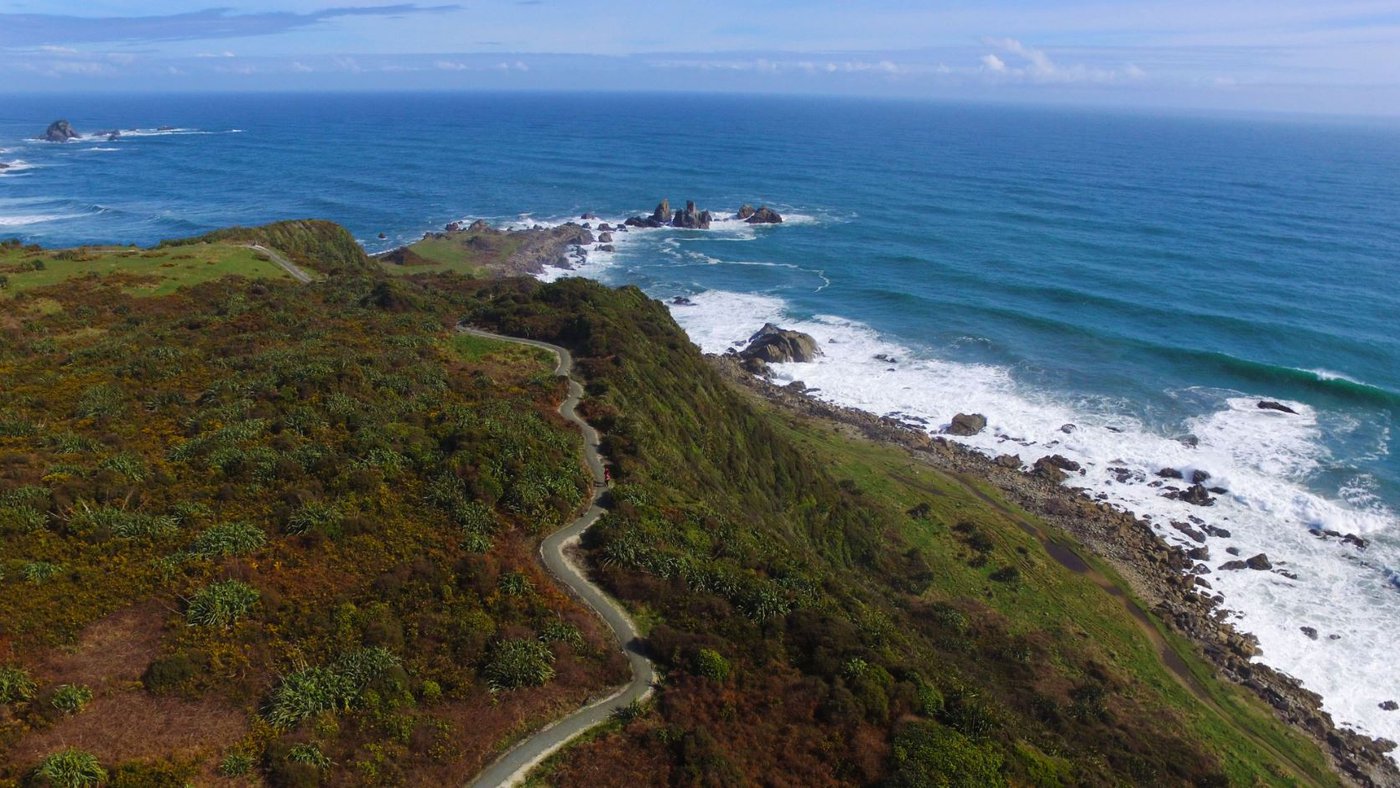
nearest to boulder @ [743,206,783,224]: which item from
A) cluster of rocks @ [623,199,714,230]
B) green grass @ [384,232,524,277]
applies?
cluster of rocks @ [623,199,714,230]

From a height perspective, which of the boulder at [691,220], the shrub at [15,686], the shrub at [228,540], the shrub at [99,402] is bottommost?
the shrub at [15,686]

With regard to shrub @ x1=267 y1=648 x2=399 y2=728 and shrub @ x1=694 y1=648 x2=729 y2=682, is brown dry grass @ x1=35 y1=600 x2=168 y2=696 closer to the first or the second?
shrub @ x1=267 y1=648 x2=399 y2=728

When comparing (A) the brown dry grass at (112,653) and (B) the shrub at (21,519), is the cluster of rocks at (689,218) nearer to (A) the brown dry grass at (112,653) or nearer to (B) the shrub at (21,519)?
(B) the shrub at (21,519)

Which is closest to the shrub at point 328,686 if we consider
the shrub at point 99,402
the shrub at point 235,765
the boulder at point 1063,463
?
the shrub at point 235,765

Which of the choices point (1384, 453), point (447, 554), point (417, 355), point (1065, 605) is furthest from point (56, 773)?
point (1384, 453)

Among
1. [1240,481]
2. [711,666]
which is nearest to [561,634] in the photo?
[711,666]

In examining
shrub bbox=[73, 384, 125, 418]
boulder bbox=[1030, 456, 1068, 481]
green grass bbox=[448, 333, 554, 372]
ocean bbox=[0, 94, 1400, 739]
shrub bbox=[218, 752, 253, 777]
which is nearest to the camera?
shrub bbox=[218, 752, 253, 777]

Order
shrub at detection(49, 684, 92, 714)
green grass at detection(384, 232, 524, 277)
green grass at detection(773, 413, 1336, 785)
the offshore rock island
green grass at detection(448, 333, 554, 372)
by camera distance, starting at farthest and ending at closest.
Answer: green grass at detection(384, 232, 524, 277)
green grass at detection(448, 333, 554, 372)
green grass at detection(773, 413, 1336, 785)
the offshore rock island
shrub at detection(49, 684, 92, 714)
